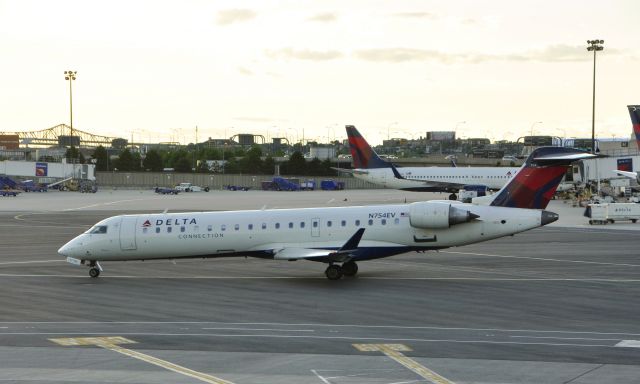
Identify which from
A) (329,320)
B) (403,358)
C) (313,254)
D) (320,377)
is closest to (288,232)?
(313,254)

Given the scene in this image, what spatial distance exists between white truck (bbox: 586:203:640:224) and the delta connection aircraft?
3035cm

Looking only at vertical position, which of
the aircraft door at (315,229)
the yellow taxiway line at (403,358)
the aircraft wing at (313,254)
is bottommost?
the yellow taxiway line at (403,358)

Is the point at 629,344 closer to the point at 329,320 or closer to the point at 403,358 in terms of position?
the point at 403,358

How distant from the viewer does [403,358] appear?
958 inches

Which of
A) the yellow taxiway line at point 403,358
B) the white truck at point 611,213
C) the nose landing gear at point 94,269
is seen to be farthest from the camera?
the white truck at point 611,213

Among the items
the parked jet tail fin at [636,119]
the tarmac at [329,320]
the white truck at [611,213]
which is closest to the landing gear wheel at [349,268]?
the tarmac at [329,320]

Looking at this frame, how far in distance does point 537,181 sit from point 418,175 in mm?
61252

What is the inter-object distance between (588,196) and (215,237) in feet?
210

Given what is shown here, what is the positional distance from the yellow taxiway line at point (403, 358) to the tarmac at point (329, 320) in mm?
53

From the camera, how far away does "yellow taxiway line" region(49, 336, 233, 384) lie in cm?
2230

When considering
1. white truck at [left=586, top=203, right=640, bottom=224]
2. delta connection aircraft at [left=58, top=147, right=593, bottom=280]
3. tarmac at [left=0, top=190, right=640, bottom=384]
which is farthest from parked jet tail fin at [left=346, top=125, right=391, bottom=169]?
delta connection aircraft at [left=58, top=147, right=593, bottom=280]

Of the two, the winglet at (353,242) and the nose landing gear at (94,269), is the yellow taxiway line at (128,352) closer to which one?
the winglet at (353,242)

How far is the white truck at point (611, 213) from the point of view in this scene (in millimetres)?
68688

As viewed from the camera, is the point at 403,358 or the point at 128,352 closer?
the point at 403,358
